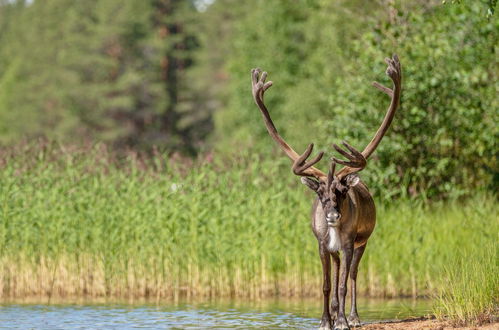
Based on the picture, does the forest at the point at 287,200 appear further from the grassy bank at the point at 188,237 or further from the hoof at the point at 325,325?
the hoof at the point at 325,325

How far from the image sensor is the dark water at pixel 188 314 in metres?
12.8

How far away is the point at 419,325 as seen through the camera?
11.5 meters

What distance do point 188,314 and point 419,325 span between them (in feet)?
11.5

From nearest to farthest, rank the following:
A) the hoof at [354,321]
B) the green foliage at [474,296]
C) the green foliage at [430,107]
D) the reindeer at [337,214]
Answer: the reindeer at [337,214], the green foliage at [474,296], the hoof at [354,321], the green foliage at [430,107]

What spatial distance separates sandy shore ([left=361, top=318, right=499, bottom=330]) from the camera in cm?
1076

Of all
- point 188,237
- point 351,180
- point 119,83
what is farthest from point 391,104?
point 119,83

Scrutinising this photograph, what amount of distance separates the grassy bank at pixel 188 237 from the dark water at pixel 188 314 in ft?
2.58

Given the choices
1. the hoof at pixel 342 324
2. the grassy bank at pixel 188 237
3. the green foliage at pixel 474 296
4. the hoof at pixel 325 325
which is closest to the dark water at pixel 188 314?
the grassy bank at pixel 188 237

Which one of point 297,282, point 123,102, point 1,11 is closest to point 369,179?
point 297,282

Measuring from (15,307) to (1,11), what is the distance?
12404cm

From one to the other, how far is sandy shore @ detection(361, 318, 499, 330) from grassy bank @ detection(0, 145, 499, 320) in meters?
3.66

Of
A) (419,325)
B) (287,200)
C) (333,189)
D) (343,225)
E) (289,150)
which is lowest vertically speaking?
(419,325)

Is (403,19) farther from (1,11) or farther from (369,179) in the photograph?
(1,11)

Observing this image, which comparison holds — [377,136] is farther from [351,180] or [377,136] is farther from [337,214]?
[337,214]
